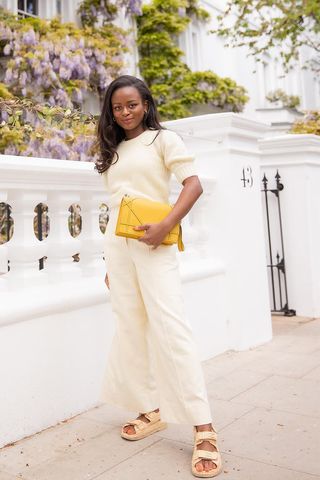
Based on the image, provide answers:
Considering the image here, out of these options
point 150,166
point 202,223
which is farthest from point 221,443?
point 202,223

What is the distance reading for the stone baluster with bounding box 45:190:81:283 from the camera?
3266 mm

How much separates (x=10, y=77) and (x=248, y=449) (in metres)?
9.25

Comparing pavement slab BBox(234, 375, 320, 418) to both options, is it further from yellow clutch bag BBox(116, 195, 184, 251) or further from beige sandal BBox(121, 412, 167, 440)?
yellow clutch bag BBox(116, 195, 184, 251)

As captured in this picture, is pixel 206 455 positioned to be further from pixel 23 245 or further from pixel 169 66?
pixel 169 66

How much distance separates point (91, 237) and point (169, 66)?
35.4ft

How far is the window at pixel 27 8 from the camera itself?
11172mm

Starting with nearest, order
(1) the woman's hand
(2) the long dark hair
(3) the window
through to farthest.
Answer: (1) the woman's hand
(2) the long dark hair
(3) the window

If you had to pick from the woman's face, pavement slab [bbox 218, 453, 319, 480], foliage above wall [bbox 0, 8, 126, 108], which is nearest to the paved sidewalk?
pavement slab [bbox 218, 453, 319, 480]

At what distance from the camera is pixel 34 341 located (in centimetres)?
298

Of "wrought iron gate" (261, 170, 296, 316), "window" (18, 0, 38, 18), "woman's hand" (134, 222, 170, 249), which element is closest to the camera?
"woman's hand" (134, 222, 170, 249)

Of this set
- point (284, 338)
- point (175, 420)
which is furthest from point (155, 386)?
point (284, 338)

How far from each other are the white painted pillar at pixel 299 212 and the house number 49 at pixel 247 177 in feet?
4.44

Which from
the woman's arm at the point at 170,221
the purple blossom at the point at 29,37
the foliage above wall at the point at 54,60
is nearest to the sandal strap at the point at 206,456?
the woman's arm at the point at 170,221

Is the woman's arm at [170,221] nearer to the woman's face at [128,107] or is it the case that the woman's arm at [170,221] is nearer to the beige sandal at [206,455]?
the woman's face at [128,107]
